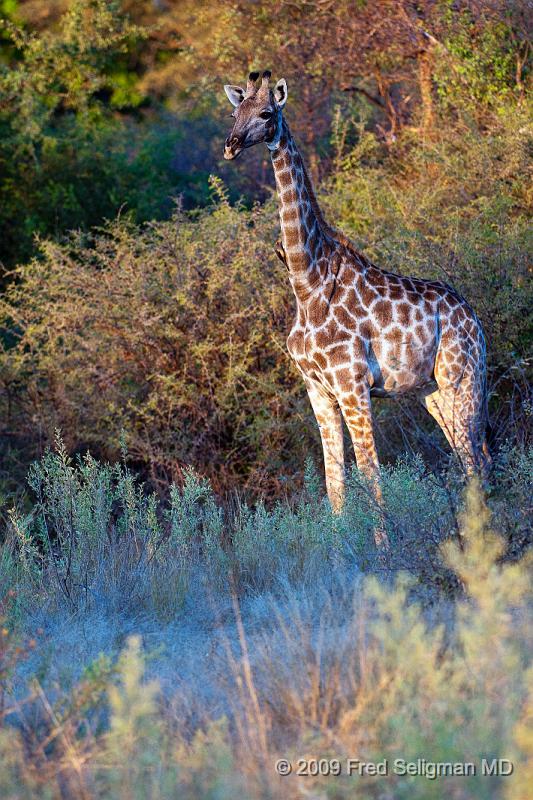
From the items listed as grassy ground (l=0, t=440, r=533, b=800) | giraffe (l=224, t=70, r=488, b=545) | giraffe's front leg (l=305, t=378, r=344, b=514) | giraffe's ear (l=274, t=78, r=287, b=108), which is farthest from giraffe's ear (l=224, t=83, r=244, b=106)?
grassy ground (l=0, t=440, r=533, b=800)

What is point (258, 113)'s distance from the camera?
690 centimetres

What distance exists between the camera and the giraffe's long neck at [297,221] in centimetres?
718

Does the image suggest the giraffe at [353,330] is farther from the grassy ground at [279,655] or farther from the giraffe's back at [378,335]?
the grassy ground at [279,655]

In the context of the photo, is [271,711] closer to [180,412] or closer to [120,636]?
[120,636]

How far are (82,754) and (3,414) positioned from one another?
23.0ft

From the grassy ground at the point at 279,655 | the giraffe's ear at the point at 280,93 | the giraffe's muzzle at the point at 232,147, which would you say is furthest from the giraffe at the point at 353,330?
the grassy ground at the point at 279,655

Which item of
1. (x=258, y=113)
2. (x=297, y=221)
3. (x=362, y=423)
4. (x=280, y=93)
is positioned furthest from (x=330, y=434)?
(x=280, y=93)

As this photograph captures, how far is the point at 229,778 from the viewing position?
10.5 ft

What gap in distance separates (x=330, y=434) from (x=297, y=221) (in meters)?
1.44

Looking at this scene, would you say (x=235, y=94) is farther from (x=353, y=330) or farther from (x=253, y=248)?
(x=253, y=248)

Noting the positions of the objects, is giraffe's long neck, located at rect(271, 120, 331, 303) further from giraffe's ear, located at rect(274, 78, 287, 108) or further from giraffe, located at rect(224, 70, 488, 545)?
giraffe's ear, located at rect(274, 78, 287, 108)

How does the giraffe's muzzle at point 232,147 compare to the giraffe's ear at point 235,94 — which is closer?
the giraffe's muzzle at point 232,147

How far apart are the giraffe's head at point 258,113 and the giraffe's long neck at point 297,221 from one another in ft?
0.58

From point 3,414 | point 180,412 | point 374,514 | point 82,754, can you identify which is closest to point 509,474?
point 374,514
